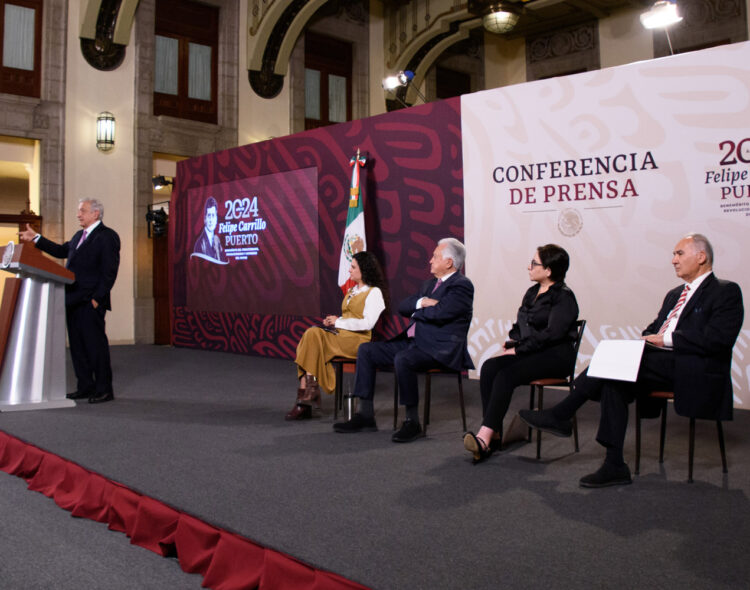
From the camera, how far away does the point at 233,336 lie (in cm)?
827

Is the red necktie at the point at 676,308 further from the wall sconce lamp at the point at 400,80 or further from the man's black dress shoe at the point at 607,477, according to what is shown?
the wall sconce lamp at the point at 400,80

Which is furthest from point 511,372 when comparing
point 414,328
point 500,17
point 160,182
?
point 500,17

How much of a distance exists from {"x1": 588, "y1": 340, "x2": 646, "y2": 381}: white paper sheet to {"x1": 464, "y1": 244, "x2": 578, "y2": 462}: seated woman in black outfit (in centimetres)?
40

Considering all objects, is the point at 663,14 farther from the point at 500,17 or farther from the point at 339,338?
the point at 339,338

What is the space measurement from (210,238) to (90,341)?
4.04m

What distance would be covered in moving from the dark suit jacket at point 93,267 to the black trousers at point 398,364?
75.5 inches

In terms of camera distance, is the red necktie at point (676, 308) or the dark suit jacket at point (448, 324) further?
the dark suit jacket at point (448, 324)

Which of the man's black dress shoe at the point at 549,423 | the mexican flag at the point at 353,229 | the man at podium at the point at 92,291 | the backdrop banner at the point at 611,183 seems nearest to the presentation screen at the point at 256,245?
the mexican flag at the point at 353,229

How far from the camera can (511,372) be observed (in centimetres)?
319

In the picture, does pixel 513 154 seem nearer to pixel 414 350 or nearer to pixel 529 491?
pixel 414 350

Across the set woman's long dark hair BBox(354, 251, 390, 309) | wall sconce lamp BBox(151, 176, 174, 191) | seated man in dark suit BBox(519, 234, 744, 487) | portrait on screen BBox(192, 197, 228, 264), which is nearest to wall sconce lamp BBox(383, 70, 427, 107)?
portrait on screen BBox(192, 197, 228, 264)

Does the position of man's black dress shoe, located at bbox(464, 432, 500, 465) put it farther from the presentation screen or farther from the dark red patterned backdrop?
the presentation screen

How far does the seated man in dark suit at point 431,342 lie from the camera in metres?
3.65

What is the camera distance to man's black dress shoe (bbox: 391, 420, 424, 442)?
3566 millimetres
